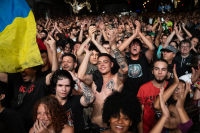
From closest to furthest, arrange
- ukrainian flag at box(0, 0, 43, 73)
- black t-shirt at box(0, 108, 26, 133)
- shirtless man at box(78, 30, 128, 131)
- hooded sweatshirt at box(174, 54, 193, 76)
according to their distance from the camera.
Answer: black t-shirt at box(0, 108, 26, 133)
ukrainian flag at box(0, 0, 43, 73)
shirtless man at box(78, 30, 128, 131)
hooded sweatshirt at box(174, 54, 193, 76)

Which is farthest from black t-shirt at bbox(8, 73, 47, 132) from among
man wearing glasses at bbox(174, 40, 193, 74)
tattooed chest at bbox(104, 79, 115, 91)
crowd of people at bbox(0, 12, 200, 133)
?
man wearing glasses at bbox(174, 40, 193, 74)

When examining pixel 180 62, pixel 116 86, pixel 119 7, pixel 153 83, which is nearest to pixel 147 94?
pixel 153 83

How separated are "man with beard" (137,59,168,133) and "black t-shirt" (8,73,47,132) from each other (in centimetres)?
157

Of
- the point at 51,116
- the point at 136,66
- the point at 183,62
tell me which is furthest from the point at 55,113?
the point at 183,62

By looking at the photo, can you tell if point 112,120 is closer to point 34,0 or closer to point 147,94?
point 147,94

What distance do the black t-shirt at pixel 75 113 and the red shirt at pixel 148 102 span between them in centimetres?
101

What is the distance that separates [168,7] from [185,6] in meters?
4.46

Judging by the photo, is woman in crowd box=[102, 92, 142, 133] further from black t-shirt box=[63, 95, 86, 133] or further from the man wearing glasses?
the man wearing glasses

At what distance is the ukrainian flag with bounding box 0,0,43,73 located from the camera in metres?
3.05

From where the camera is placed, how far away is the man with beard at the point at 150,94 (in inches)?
124

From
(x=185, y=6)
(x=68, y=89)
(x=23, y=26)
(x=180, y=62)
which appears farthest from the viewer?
(x=185, y=6)

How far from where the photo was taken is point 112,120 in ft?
8.05

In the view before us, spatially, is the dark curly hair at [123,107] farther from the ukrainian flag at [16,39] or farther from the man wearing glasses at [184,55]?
the man wearing glasses at [184,55]

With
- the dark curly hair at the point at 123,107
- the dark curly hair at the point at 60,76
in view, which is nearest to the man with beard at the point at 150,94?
the dark curly hair at the point at 123,107
